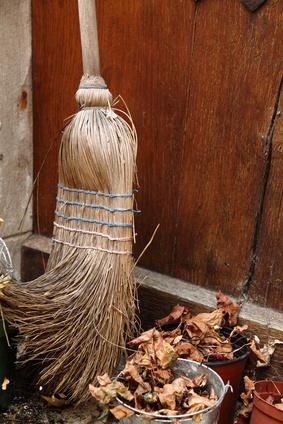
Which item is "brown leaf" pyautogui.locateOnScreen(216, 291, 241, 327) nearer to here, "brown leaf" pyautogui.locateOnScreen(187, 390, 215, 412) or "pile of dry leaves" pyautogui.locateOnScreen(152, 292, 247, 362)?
"pile of dry leaves" pyautogui.locateOnScreen(152, 292, 247, 362)

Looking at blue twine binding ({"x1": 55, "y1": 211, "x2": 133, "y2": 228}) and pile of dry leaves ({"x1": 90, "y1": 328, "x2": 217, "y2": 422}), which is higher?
blue twine binding ({"x1": 55, "y1": 211, "x2": 133, "y2": 228})

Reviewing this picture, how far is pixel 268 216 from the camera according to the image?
7.34ft

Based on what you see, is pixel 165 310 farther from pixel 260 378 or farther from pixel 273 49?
pixel 273 49

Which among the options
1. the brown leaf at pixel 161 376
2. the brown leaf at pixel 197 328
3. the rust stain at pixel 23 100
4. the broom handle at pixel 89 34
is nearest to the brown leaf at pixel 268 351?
the brown leaf at pixel 197 328

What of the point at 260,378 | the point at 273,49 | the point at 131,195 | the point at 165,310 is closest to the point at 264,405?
the point at 260,378

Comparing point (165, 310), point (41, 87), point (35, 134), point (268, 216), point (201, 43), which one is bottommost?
point (165, 310)

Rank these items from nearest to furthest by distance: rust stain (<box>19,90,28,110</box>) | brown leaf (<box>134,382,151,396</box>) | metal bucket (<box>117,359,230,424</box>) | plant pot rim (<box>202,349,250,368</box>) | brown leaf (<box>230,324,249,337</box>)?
1. metal bucket (<box>117,359,230,424</box>)
2. brown leaf (<box>134,382,151,396</box>)
3. plant pot rim (<box>202,349,250,368</box>)
4. brown leaf (<box>230,324,249,337</box>)
5. rust stain (<box>19,90,28,110</box>)

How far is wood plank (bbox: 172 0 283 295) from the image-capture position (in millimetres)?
2131

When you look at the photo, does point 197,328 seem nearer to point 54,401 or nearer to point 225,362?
point 225,362

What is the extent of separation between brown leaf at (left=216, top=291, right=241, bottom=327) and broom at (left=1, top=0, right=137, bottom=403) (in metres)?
0.35

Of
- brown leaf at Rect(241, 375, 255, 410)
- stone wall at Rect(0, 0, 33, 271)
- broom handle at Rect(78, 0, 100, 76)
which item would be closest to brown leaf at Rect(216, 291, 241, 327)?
brown leaf at Rect(241, 375, 255, 410)

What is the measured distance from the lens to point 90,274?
2104mm

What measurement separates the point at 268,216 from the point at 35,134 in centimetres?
116

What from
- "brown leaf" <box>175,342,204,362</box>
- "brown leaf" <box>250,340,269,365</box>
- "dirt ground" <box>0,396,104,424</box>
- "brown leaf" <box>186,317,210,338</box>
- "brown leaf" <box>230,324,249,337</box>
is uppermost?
"brown leaf" <box>186,317,210,338</box>
